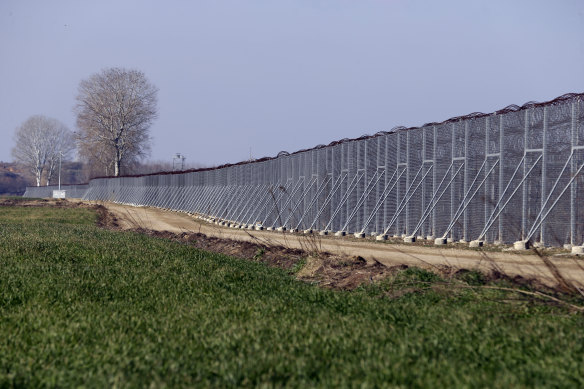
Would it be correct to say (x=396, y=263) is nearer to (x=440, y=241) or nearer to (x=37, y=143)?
(x=440, y=241)

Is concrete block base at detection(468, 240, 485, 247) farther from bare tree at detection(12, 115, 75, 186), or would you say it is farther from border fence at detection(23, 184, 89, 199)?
bare tree at detection(12, 115, 75, 186)

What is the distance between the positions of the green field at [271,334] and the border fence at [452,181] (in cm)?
312

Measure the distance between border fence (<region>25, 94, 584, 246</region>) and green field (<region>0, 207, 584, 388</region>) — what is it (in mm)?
3118

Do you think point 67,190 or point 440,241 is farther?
point 67,190

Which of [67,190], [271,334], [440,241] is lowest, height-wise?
[271,334]

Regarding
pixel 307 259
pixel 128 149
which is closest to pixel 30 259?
pixel 307 259

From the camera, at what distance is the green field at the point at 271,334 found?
5.16 metres

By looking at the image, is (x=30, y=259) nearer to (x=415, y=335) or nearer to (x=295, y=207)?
(x=415, y=335)

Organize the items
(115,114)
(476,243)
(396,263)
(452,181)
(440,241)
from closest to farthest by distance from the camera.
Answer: (396,263) → (476,243) → (440,241) → (452,181) → (115,114)

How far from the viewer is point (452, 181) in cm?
2086

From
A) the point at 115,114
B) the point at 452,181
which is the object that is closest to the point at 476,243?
the point at 452,181

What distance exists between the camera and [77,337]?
6898 millimetres

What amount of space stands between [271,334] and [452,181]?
49.8 ft

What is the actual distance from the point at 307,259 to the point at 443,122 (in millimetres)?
9777
